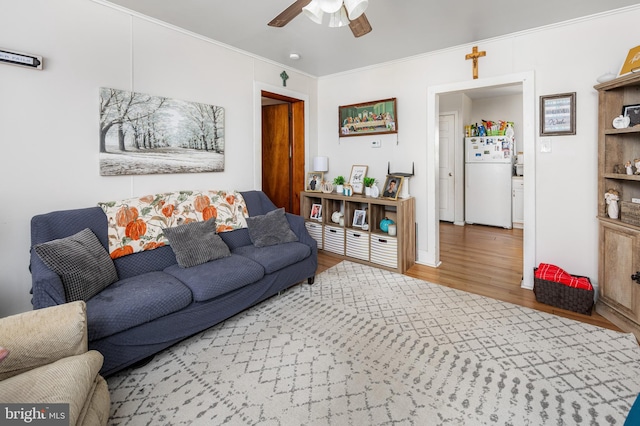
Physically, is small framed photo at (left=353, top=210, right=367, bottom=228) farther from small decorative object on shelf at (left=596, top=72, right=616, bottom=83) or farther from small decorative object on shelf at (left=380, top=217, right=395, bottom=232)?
small decorative object on shelf at (left=596, top=72, right=616, bottom=83)

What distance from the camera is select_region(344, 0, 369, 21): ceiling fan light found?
5.79ft

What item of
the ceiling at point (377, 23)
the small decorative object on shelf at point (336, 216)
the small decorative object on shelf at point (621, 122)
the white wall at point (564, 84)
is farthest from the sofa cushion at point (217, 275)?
the small decorative object on shelf at point (621, 122)

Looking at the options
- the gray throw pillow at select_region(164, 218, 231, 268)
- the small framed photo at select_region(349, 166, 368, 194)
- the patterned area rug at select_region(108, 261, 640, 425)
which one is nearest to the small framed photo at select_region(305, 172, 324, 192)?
the small framed photo at select_region(349, 166, 368, 194)

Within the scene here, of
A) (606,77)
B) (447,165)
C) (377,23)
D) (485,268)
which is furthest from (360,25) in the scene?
(447,165)

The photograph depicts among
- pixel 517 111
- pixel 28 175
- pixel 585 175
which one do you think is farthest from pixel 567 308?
pixel 517 111

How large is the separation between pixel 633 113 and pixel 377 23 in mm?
2146

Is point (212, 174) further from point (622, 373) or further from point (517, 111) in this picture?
point (517, 111)

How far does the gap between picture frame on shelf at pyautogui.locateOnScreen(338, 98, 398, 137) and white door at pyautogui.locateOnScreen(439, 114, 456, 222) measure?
9.74ft

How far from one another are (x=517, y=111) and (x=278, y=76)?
492cm

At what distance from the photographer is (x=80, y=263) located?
194cm

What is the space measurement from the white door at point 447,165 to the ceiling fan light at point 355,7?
16.8 feet

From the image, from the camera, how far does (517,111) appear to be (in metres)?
6.32

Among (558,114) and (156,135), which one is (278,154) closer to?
(156,135)

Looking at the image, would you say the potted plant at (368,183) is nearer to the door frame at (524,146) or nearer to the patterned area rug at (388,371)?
the door frame at (524,146)
